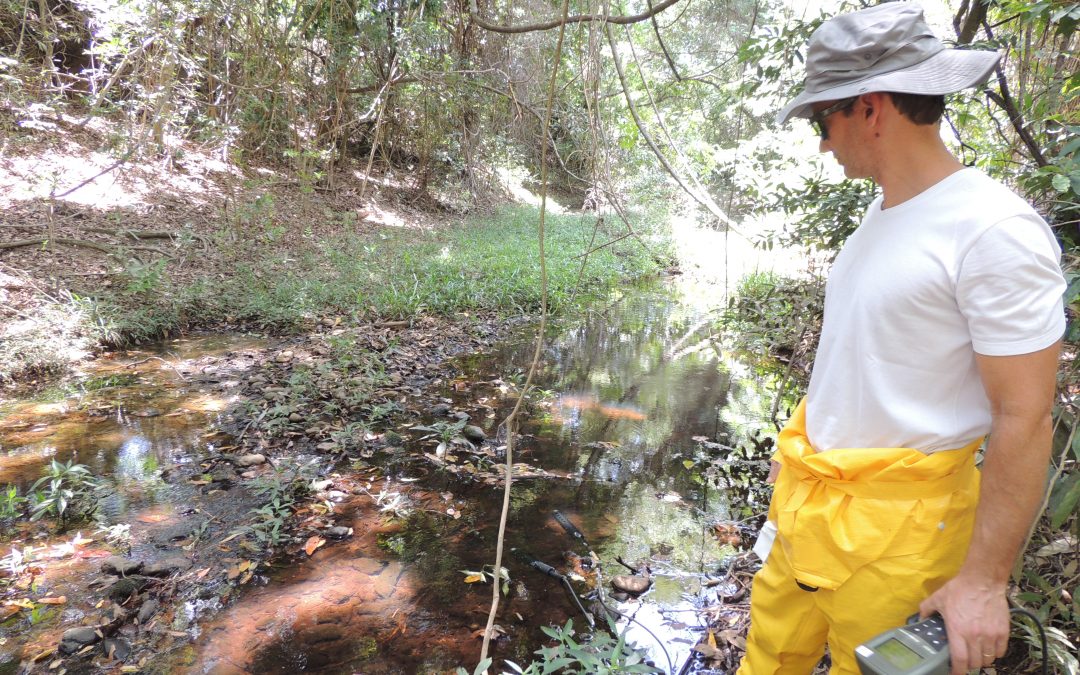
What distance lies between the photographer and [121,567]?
2412 mm

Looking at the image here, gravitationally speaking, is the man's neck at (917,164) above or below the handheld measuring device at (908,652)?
above

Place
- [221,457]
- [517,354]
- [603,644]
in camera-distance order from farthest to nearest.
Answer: [517,354], [221,457], [603,644]

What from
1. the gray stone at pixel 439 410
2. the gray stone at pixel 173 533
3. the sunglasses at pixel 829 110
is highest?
the sunglasses at pixel 829 110

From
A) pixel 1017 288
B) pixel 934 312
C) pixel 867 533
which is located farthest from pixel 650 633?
pixel 1017 288

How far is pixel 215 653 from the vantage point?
209 cm

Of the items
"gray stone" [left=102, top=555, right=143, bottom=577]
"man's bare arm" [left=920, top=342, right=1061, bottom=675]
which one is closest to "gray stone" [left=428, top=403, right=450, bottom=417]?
"gray stone" [left=102, top=555, right=143, bottom=577]

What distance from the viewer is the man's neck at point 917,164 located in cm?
107

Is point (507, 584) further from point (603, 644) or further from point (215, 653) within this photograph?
point (215, 653)

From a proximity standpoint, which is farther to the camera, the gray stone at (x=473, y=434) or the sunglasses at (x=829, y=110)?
the gray stone at (x=473, y=434)

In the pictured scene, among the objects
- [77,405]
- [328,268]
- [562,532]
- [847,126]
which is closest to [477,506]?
[562,532]

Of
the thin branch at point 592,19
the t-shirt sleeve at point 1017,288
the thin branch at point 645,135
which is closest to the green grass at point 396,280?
the thin branch at point 592,19

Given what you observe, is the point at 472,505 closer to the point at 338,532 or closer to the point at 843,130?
the point at 338,532

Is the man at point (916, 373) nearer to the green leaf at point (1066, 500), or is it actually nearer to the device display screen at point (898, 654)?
the device display screen at point (898, 654)

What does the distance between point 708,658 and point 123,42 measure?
7666 mm
